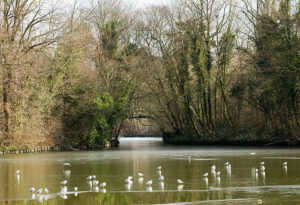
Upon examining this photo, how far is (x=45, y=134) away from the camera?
3878 centimetres

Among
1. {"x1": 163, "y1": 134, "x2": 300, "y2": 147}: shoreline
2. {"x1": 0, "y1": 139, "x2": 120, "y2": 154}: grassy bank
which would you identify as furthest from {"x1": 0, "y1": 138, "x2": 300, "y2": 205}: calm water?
{"x1": 163, "y1": 134, "x2": 300, "y2": 147}: shoreline

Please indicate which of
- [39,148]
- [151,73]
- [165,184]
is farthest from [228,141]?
[165,184]

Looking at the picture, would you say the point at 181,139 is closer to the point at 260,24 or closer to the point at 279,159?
the point at 260,24

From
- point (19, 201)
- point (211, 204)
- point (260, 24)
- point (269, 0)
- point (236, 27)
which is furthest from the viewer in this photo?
point (236, 27)

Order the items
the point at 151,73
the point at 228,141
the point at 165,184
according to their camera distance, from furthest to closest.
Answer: the point at 151,73, the point at 228,141, the point at 165,184

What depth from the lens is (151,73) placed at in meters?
46.9

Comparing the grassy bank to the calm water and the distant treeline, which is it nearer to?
the distant treeline

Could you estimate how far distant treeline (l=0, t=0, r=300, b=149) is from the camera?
36.6 meters

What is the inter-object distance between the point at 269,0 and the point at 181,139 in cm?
1438

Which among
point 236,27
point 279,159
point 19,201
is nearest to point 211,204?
point 19,201

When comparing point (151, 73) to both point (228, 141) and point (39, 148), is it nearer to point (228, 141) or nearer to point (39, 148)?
point (228, 141)

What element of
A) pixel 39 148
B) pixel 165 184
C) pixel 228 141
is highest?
pixel 228 141

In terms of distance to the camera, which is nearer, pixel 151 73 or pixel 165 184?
pixel 165 184

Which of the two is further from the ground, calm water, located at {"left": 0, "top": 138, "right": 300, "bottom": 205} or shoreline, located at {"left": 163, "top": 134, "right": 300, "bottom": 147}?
shoreline, located at {"left": 163, "top": 134, "right": 300, "bottom": 147}
